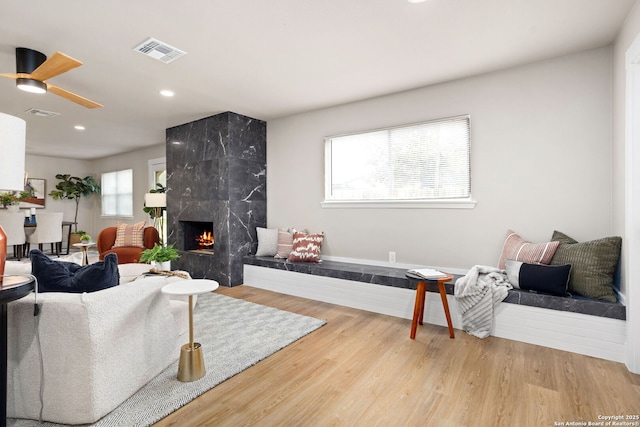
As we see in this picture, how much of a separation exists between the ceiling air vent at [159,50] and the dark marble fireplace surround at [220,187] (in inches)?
65.7

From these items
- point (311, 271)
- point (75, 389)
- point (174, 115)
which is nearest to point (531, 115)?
point (311, 271)

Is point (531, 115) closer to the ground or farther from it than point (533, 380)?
farther from it

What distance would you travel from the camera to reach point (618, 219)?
8.29 ft

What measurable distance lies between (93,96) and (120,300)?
3.28m

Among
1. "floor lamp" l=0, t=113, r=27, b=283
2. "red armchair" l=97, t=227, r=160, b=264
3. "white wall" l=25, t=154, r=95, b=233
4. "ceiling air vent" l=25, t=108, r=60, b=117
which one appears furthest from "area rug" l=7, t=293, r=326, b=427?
"white wall" l=25, t=154, r=95, b=233

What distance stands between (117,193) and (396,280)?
7.62m

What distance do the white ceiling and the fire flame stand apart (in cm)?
219

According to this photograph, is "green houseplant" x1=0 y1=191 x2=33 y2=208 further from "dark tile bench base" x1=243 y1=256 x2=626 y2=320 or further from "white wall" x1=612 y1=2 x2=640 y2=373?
"white wall" x1=612 y1=2 x2=640 y2=373

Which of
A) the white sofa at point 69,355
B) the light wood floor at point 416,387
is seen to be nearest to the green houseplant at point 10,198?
the white sofa at point 69,355

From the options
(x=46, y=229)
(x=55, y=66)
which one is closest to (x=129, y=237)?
(x=46, y=229)

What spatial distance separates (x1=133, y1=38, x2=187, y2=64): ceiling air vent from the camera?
8.54ft

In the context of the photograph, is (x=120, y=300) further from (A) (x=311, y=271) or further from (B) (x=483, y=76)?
(B) (x=483, y=76)

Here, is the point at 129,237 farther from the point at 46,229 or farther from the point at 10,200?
the point at 10,200

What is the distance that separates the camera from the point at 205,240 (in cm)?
530
